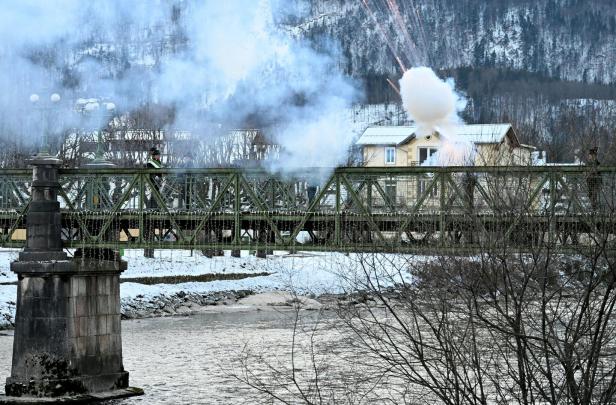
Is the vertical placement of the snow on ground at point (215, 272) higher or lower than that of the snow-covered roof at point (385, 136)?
lower

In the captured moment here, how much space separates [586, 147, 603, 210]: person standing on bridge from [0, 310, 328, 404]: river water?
39.8 feet

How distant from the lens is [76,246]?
40.2 m

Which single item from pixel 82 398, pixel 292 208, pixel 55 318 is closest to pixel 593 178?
pixel 292 208

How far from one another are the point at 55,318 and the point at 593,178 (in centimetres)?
1829

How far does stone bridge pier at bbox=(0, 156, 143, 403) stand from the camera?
1521 inches

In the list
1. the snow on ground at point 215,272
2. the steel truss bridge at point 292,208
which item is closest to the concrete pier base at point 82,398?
the steel truss bridge at point 292,208

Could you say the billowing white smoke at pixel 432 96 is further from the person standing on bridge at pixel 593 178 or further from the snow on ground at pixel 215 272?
the snow on ground at pixel 215 272

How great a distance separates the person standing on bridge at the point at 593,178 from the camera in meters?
26.6

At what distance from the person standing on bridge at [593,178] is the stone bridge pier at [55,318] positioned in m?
17.5

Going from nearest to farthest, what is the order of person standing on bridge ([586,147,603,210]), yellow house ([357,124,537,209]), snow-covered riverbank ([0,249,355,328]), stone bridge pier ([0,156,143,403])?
person standing on bridge ([586,147,603,210]) < yellow house ([357,124,537,209]) < stone bridge pier ([0,156,143,403]) < snow-covered riverbank ([0,249,355,328])

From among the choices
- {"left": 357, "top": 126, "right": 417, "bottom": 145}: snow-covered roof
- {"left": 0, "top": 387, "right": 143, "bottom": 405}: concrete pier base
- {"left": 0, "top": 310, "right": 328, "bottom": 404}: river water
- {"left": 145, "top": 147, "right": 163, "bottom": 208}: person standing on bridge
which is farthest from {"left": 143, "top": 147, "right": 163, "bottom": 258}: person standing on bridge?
{"left": 357, "top": 126, "right": 417, "bottom": 145}: snow-covered roof

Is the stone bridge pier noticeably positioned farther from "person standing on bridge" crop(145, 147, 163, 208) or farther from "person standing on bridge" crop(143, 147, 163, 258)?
"person standing on bridge" crop(145, 147, 163, 208)

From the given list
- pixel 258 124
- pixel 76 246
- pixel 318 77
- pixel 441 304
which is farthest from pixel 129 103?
pixel 441 304

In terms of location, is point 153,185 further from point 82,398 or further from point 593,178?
point 593,178
